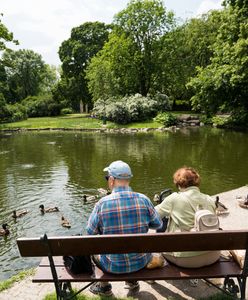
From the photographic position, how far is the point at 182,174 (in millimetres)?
4352

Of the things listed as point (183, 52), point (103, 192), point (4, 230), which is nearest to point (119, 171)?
point (4, 230)

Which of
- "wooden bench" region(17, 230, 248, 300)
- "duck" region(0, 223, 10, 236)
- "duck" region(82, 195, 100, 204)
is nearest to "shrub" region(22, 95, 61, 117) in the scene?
"duck" region(82, 195, 100, 204)

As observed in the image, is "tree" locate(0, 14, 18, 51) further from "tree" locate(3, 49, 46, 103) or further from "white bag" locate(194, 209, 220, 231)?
"tree" locate(3, 49, 46, 103)

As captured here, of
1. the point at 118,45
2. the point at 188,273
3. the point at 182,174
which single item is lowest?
the point at 188,273

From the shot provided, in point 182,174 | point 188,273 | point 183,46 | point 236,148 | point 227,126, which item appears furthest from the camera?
point 183,46

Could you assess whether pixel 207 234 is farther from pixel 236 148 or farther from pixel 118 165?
pixel 236 148

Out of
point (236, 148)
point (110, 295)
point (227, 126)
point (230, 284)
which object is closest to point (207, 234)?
point (230, 284)

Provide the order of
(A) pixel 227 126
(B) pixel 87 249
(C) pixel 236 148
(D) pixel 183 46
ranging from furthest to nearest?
(D) pixel 183 46, (A) pixel 227 126, (C) pixel 236 148, (B) pixel 87 249

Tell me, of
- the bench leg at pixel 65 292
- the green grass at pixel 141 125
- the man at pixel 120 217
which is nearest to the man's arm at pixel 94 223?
the man at pixel 120 217

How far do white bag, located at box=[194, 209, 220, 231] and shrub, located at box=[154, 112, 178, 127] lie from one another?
3421 centimetres

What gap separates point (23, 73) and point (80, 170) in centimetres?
6000

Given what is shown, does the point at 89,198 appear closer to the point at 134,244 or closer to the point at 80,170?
the point at 80,170

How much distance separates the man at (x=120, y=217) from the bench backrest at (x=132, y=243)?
1.13 feet

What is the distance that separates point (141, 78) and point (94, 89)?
743 cm
